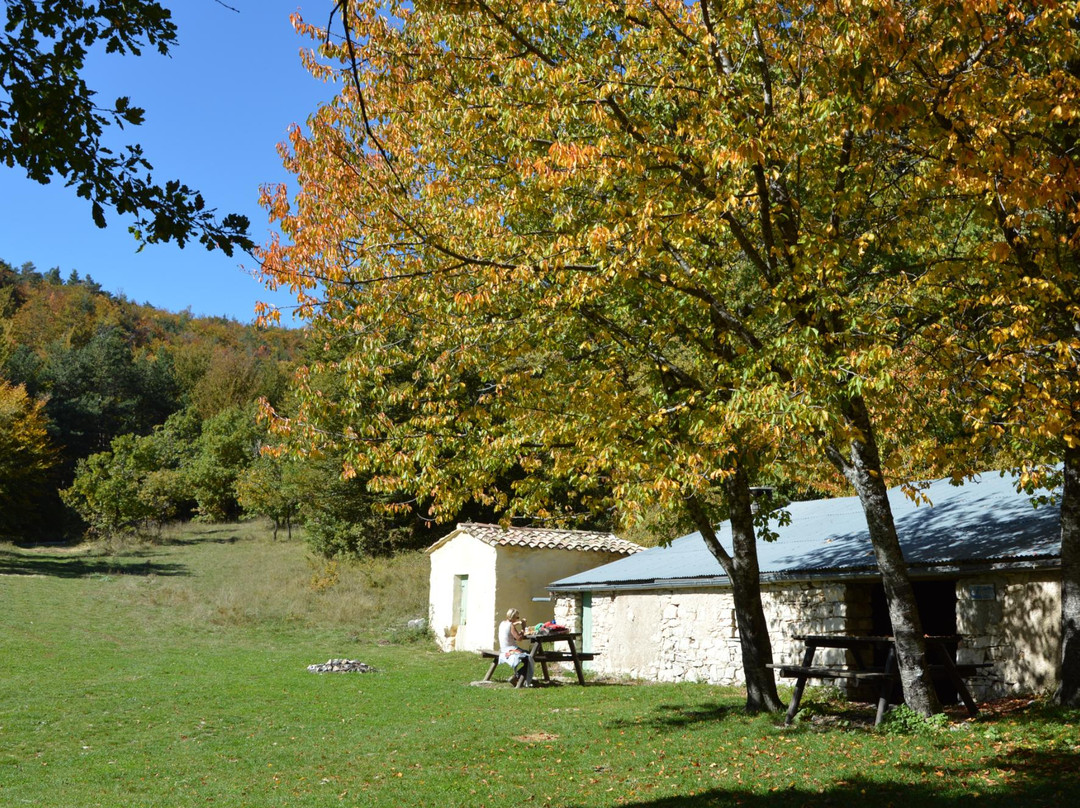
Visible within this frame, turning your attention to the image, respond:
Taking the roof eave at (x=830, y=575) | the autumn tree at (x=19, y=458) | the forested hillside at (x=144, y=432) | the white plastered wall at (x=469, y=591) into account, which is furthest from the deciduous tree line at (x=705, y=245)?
the autumn tree at (x=19, y=458)

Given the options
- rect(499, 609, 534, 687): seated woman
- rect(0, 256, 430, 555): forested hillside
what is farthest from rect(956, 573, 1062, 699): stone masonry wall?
rect(0, 256, 430, 555): forested hillside

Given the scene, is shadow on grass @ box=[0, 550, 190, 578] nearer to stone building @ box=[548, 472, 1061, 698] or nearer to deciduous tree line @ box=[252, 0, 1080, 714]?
stone building @ box=[548, 472, 1061, 698]

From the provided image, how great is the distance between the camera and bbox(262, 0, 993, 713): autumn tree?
332 inches

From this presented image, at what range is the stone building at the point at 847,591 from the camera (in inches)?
462

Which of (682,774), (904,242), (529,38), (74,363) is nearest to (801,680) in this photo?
(682,774)

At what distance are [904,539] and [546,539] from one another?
11312 mm

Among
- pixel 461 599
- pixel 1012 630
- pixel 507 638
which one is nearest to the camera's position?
pixel 1012 630

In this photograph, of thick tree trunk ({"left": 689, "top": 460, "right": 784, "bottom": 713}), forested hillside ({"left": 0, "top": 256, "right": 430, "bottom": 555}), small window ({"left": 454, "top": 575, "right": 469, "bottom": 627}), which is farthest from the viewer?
forested hillside ({"left": 0, "top": 256, "right": 430, "bottom": 555})

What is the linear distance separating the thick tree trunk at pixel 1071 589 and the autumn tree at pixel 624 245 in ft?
Result: 5.78

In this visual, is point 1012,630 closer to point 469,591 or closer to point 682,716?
point 682,716

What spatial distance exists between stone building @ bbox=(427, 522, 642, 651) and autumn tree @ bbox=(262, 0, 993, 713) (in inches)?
461

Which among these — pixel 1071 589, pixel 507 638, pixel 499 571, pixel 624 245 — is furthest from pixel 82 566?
pixel 1071 589

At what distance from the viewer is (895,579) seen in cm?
1006

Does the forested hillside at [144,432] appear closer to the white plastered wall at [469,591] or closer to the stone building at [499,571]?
the white plastered wall at [469,591]
